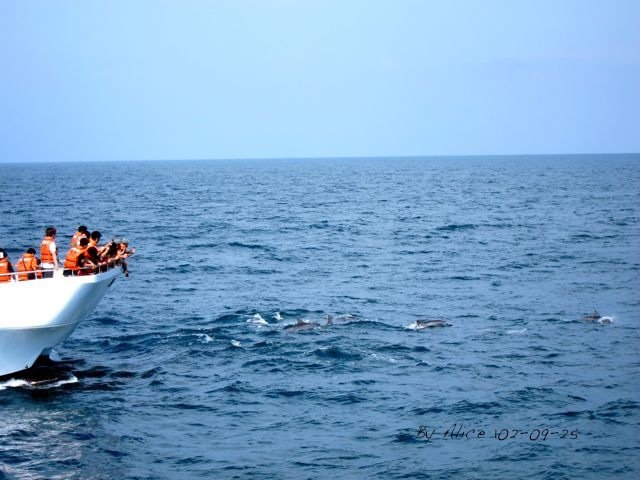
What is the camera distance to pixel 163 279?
40875 millimetres

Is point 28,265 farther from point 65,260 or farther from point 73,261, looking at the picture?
point 73,261

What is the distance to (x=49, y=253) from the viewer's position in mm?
22156

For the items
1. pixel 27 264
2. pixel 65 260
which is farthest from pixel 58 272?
pixel 27 264

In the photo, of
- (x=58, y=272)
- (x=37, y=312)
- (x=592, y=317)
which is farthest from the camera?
(x=592, y=317)

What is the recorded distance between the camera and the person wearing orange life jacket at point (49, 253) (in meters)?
21.8

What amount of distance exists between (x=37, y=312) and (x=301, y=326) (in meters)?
10.6

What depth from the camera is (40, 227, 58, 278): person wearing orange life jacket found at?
2184cm

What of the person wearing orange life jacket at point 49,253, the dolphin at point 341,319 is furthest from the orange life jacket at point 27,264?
the dolphin at point 341,319

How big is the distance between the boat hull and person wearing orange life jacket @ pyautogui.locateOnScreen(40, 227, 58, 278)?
0.63m

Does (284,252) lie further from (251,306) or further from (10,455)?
(10,455)

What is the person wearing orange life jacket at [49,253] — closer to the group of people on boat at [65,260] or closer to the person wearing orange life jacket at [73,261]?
the group of people on boat at [65,260]

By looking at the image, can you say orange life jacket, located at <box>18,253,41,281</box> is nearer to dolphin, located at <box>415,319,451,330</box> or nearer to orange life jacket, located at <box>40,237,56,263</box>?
orange life jacket, located at <box>40,237,56,263</box>

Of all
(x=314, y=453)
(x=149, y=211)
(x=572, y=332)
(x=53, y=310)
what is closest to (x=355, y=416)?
(x=314, y=453)

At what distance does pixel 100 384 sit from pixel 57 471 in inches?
230
